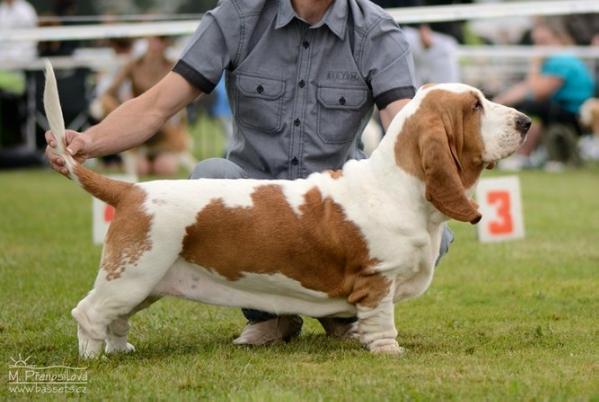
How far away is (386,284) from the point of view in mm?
4008

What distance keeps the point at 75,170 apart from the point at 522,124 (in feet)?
4.93

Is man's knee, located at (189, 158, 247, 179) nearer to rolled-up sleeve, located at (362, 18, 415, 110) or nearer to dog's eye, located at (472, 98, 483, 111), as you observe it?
rolled-up sleeve, located at (362, 18, 415, 110)

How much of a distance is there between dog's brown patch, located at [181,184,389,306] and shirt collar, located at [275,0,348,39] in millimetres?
835

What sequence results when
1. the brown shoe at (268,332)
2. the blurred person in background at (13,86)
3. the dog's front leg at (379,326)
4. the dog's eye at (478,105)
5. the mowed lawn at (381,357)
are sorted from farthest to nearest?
the blurred person in background at (13,86) → the brown shoe at (268,332) → the dog's front leg at (379,326) → the dog's eye at (478,105) → the mowed lawn at (381,357)

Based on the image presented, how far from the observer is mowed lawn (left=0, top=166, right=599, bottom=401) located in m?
3.51

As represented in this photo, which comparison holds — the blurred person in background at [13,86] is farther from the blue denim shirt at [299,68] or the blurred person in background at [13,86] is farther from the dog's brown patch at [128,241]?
the dog's brown patch at [128,241]

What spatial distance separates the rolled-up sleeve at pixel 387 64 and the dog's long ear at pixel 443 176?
0.65m

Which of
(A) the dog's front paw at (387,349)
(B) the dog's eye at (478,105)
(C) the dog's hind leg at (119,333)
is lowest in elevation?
(A) the dog's front paw at (387,349)

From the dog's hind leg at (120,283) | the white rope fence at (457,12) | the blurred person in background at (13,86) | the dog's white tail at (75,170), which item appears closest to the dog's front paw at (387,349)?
the dog's hind leg at (120,283)

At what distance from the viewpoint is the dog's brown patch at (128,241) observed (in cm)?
387

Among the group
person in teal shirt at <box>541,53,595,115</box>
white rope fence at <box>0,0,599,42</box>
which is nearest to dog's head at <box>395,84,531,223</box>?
white rope fence at <box>0,0,599,42</box>

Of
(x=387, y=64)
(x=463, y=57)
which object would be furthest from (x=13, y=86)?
(x=387, y=64)

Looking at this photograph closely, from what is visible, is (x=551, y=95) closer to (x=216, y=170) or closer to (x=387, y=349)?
(x=216, y=170)

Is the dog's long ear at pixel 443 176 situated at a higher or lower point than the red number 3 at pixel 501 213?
higher
